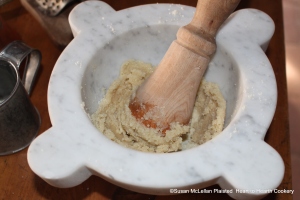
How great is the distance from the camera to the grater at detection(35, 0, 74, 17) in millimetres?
1105

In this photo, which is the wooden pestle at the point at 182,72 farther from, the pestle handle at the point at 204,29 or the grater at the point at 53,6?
the grater at the point at 53,6

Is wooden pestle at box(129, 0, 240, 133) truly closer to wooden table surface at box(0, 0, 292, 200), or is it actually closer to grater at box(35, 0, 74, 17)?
wooden table surface at box(0, 0, 292, 200)

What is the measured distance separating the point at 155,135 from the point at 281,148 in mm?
329

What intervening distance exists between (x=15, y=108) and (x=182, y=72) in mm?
400

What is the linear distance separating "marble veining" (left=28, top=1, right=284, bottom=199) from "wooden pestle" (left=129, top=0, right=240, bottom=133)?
3.7 inches

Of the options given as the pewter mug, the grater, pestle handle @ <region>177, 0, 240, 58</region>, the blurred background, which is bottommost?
the blurred background

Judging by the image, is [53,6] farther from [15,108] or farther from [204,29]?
[204,29]

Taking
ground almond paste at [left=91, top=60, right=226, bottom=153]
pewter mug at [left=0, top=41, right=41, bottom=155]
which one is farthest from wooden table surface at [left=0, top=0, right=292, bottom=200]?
ground almond paste at [left=91, top=60, right=226, bottom=153]

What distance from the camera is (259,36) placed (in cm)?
85

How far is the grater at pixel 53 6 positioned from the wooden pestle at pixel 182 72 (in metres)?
0.42

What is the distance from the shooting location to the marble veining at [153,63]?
659 mm

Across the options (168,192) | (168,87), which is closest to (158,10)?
(168,87)

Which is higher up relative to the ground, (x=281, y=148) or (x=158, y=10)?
(x=158, y=10)

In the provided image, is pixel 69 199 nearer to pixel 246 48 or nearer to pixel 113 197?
pixel 113 197
